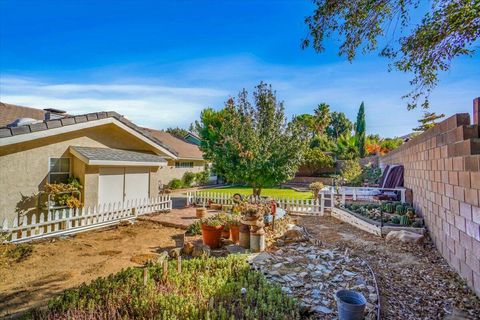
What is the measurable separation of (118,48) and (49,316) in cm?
979

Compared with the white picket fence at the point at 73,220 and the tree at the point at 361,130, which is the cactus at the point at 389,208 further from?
the tree at the point at 361,130

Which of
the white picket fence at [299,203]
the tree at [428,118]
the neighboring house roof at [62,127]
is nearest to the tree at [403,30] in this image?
the white picket fence at [299,203]

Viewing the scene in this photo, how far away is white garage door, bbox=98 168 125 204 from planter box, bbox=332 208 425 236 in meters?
9.59

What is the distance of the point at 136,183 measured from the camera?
11844 mm

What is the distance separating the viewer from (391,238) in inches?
287

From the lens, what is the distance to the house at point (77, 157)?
803 centimetres

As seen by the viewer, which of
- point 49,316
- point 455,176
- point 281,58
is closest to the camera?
point 49,316

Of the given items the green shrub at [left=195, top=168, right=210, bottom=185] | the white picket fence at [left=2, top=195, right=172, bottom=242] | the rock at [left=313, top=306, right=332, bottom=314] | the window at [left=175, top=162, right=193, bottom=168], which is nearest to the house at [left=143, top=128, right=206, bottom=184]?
the window at [left=175, top=162, right=193, bottom=168]

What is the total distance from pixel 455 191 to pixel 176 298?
5.47 meters

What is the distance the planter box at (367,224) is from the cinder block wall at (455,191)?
27.2 inches

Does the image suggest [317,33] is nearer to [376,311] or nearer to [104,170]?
[376,311]

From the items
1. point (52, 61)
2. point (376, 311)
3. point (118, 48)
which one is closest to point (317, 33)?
point (376, 311)

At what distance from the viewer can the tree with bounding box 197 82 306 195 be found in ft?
38.0

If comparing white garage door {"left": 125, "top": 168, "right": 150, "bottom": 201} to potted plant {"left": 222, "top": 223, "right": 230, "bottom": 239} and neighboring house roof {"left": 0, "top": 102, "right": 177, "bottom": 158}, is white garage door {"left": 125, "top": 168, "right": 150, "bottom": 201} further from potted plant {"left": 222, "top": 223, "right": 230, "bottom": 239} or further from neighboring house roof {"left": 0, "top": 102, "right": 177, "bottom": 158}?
potted plant {"left": 222, "top": 223, "right": 230, "bottom": 239}
